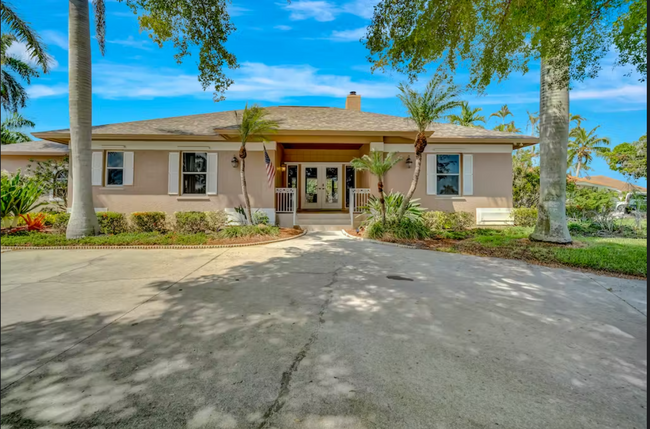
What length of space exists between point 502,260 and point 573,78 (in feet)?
12.2

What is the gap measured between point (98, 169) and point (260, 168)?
589 centimetres

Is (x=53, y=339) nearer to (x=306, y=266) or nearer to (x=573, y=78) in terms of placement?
(x=306, y=266)

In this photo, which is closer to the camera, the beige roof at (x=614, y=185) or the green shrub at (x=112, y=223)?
the green shrub at (x=112, y=223)

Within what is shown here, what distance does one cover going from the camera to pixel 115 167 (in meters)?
11.8

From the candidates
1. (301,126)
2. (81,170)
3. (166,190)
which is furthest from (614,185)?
(81,170)

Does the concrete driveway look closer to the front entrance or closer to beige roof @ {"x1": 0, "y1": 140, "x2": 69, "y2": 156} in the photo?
the front entrance

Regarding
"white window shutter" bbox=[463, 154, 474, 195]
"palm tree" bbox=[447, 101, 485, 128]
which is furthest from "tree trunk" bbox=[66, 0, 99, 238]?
"palm tree" bbox=[447, 101, 485, 128]

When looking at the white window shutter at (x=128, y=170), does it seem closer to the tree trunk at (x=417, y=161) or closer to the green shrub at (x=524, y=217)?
the tree trunk at (x=417, y=161)

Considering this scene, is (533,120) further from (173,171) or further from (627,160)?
(173,171)

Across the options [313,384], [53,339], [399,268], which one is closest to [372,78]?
Result: [399,268]

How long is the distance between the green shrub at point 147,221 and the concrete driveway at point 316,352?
5.72 metres

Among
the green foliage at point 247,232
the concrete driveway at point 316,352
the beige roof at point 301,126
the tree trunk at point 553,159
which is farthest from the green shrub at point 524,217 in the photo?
the green foliage at point 247,232

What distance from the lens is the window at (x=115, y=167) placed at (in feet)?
38.9

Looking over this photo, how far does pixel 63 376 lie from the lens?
7.89 ft
